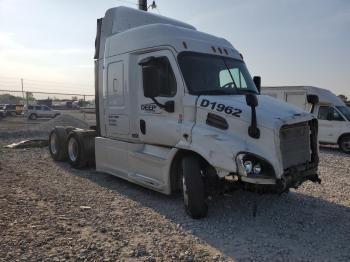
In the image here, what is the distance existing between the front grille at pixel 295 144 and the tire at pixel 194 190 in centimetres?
136

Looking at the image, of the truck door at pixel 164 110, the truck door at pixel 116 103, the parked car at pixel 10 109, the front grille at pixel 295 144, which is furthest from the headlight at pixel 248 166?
the parked car at pixel 10 109

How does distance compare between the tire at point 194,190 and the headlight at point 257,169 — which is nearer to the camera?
the headlight at point 257,169

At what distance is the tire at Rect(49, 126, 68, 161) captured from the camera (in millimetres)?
11867

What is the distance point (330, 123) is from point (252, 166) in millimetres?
12419

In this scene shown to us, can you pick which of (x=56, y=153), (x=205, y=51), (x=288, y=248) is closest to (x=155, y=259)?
(x=288, y=248)

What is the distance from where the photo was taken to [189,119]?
681cm

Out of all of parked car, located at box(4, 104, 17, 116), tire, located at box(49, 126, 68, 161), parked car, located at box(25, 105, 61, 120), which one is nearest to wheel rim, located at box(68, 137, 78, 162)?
tire, located at box(49, 126, 68, 161)

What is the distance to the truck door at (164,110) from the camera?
6979 mm

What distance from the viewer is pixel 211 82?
712 cm

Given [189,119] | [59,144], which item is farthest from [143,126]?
[59,144]

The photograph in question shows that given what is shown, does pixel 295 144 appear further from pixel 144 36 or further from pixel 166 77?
pixel 144 36

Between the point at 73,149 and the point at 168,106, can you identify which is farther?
the point at 73,149

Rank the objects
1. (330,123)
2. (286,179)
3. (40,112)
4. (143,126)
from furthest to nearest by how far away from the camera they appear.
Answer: (40,112), (330,123), (143,126), (286,179)

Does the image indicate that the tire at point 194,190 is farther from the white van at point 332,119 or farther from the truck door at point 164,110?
the white van at point 332,119
